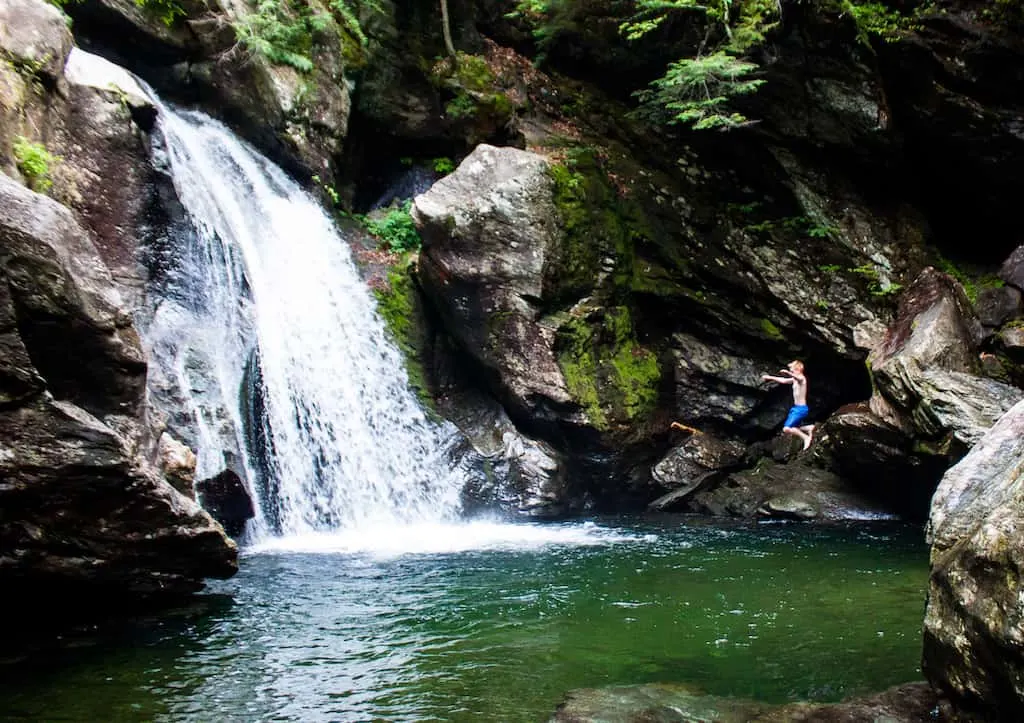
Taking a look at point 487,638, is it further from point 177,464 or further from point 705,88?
point 705,88

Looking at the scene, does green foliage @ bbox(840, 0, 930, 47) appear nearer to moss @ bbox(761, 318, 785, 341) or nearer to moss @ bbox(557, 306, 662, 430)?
moss @ bbox(761, 318, 785, 341)

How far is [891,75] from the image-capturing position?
1484cm

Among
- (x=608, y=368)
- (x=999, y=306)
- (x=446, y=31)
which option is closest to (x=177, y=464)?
(x=608, y=368)

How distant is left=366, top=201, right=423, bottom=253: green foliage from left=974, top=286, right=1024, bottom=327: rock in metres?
11.2

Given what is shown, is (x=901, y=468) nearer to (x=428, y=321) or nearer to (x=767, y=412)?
(x=767, y=412)

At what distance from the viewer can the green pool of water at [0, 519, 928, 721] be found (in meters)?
5.14

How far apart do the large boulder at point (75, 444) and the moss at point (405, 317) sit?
755 cm

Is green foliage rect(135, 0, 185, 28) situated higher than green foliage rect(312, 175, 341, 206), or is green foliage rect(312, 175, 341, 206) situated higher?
green foliage rect(135, 0, 185, 28)

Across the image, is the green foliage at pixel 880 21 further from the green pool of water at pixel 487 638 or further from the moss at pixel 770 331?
the green pool of water at pixel 487 638

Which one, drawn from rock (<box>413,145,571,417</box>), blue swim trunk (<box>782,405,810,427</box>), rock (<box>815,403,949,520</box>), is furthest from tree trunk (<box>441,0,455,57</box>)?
rock (<box>815,403,949,520</box>)

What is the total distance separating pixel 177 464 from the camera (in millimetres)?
7996

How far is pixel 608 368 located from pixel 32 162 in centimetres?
992

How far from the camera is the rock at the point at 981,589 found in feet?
11.0

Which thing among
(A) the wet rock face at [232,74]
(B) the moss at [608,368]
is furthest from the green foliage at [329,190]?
(B) the moss at [608,368]
